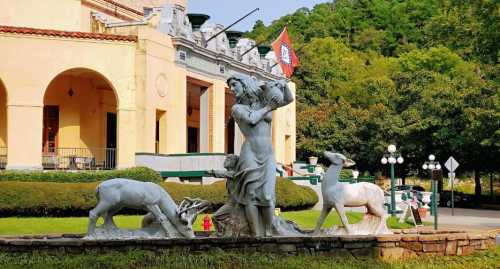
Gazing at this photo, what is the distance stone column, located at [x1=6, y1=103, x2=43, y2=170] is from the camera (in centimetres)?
2588

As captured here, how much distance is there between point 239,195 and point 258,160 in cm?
62

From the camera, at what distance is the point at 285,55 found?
38.7 meters

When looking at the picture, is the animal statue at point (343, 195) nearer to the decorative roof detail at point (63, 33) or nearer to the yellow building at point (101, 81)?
the yellow building at point (101, 81)

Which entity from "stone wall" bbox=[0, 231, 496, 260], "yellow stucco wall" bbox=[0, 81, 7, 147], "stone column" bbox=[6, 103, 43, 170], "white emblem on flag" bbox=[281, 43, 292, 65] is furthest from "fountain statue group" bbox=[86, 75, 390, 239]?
"white emblem on flag" bbox=[281, 43, 292, 65]

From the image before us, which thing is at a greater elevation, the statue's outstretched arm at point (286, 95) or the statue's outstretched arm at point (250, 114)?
the statue's outstretched arm at point (286, 95)

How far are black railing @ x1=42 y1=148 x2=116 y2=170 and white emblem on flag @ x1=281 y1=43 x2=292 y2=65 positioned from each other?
39.9 feet

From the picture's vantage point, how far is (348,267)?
9.61 meters

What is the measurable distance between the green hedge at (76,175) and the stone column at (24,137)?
1.19 metres

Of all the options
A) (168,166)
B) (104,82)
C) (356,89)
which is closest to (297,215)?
(168,166)

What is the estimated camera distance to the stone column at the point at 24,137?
25875 mm

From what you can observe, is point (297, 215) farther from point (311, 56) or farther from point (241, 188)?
point (311, 56)

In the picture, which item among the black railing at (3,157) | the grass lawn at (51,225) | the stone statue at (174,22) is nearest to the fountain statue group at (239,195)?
the grass lawn at (51,225)

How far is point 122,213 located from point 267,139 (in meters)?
12.0

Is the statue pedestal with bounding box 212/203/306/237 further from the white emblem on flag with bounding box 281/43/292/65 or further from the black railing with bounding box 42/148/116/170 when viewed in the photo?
the white emblem on flag with bounding box 281/43/292/65
